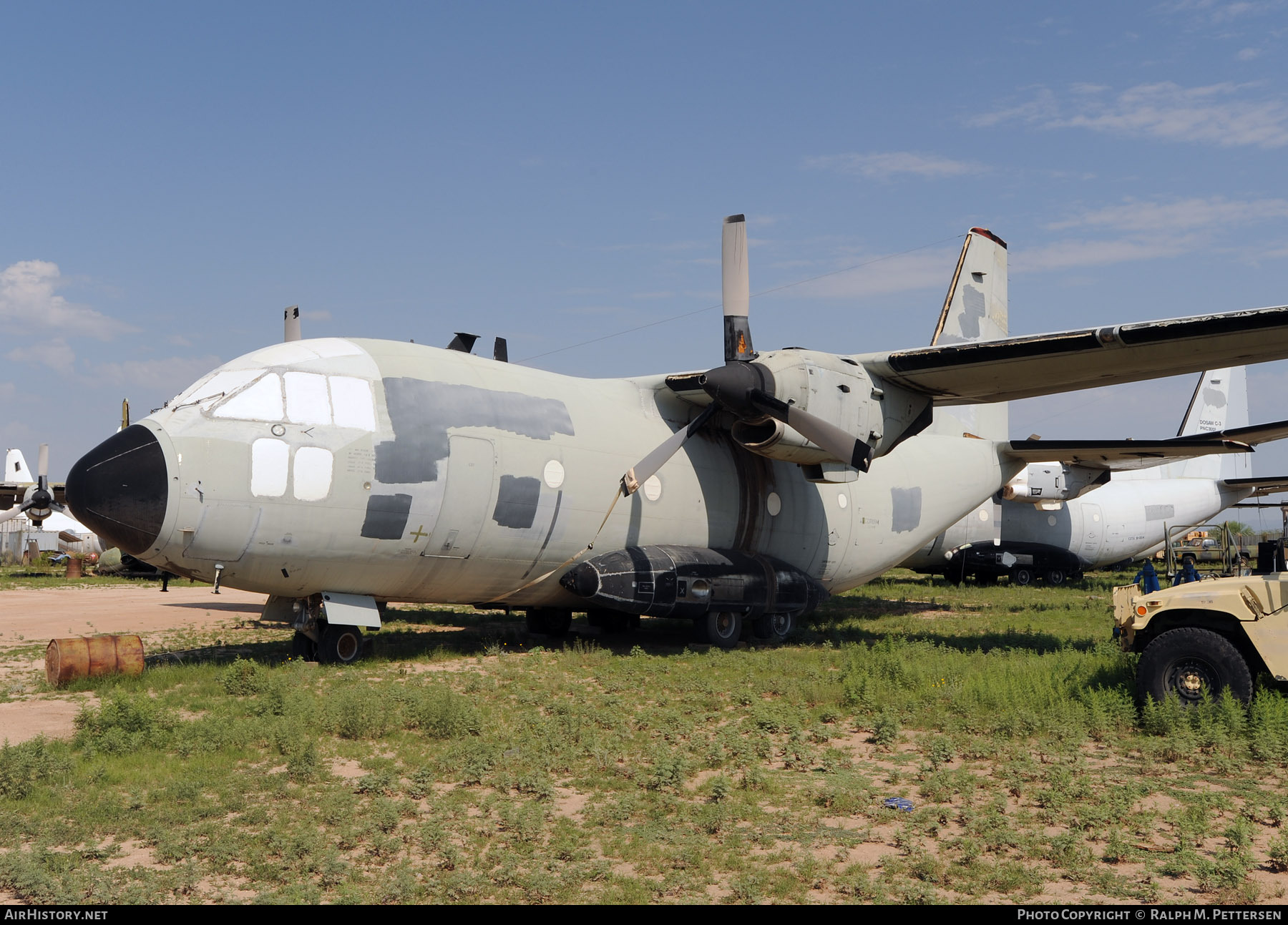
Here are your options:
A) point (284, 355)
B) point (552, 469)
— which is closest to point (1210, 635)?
point (552, 469)

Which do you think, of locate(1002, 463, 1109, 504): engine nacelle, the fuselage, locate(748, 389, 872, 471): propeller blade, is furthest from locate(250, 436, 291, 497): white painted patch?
locate(1002, 463, 1109, 504): engine nacelle

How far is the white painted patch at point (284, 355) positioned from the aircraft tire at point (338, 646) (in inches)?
139

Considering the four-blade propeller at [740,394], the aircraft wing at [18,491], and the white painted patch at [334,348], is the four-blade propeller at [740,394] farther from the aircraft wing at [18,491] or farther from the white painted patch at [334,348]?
the aircraft wing at [18,491]

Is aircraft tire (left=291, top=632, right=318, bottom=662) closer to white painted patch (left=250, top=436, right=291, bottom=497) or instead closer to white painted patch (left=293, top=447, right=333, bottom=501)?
white painted patch (left=293, top=447, right=333, bottom=501)

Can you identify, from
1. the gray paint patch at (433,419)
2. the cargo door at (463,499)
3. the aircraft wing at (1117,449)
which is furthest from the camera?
the aircraft wing at (1117,449)

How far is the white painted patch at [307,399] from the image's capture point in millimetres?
12094

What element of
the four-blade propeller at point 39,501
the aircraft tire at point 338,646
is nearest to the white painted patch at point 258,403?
the aircraft tire at point 338,646

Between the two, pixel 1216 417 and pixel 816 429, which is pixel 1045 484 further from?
pixel 816 429

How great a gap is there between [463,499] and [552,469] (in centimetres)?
150

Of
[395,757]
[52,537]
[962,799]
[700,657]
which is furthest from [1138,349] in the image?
[52,537]

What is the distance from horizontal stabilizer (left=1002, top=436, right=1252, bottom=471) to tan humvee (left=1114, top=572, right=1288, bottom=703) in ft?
29.0

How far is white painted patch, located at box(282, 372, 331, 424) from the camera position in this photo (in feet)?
39.7

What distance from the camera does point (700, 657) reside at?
1454cm

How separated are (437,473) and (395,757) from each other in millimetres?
4996
